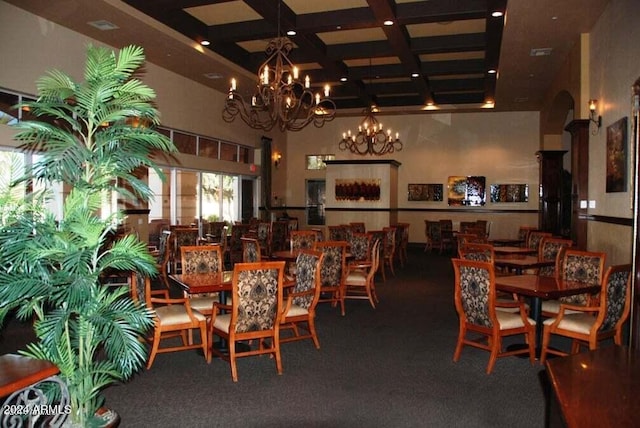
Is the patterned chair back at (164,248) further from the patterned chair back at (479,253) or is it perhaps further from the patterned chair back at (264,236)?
the patterned chair back at (479,253)

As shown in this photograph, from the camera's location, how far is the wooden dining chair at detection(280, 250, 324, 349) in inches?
181

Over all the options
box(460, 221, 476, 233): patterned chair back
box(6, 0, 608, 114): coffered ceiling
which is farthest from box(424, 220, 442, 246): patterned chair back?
box(6, 0, 608, 114): coffered ceiling

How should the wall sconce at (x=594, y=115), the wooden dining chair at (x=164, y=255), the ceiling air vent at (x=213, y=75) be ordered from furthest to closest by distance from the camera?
the ceiling air vent at (x=213, y=75) < the wooden dining chair at (x=164, y=255) < the wall sconce at (x=594, y=115)

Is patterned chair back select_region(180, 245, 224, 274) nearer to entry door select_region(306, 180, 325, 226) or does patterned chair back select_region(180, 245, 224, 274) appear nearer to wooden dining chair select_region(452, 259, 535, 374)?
wooden dining chair select_region(452, 259, 535, 374)

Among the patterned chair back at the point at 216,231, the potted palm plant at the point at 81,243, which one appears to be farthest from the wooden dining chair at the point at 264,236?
the potted palm plant at the point at 81,243

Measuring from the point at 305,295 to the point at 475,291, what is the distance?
4.98ft

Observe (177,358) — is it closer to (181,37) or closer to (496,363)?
(496,363)

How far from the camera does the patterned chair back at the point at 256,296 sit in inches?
152

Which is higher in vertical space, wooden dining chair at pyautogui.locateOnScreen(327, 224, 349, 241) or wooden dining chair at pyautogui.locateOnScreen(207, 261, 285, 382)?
wooden dining chair at pyautogui.locateOnScreen(327, 224, 349, 241)

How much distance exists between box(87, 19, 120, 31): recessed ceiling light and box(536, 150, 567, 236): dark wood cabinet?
29.7ft

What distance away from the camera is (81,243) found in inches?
105

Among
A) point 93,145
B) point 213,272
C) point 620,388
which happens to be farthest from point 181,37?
point 620,388

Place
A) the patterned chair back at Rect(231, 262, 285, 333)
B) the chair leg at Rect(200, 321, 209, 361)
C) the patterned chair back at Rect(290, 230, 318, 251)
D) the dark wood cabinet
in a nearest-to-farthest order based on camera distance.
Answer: the patterned chair back at Rect(231, 262, 285, 333) → the chair leg at Rect(200, 321, 209, 361) → the patterned chair back at Rect(290, 230, 318, 251) → the dark wood cabinet

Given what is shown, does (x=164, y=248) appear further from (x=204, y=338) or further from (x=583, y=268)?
→ (x=583, y=268)
